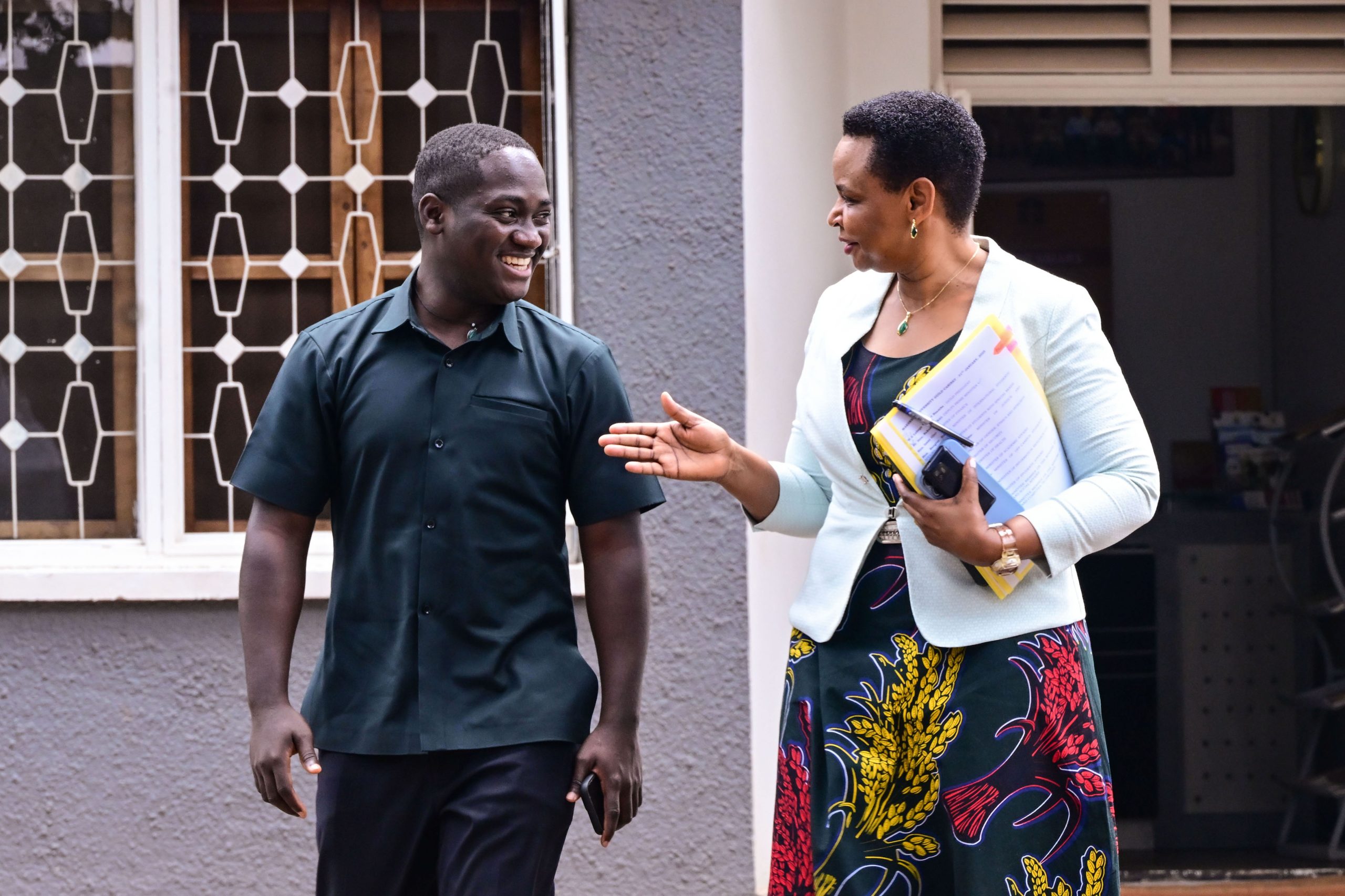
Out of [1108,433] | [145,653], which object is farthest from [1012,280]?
[145,653]

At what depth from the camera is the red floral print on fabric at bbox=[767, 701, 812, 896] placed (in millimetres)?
2576

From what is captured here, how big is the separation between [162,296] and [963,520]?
2989 mm

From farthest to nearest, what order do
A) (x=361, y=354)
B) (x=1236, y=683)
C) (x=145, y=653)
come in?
(x=1236, y=683) < (x=145, y=653) < (x=361, y=354)

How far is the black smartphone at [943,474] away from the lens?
7.77 ft

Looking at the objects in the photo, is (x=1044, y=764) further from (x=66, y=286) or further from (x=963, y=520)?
(x=66, y=286)

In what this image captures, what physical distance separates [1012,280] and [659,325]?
2039 millimetres

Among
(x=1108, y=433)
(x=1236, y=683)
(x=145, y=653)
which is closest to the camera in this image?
(x=1108, y=433)

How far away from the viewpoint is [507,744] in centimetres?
253

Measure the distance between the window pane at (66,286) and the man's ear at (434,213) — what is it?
7.33ft

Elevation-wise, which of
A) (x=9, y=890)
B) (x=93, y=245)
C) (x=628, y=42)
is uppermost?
(x=628, y=42)

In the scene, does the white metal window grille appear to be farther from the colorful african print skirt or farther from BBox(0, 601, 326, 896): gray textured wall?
the colorful african print skirt

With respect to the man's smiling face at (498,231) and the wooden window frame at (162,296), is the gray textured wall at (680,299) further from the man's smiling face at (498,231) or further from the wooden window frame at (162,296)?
the man's smiling face at (498,231)

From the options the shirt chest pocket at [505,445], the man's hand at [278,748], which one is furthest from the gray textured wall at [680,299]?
the man's hand at [278,748]

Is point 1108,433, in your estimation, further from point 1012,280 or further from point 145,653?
point 145,653
